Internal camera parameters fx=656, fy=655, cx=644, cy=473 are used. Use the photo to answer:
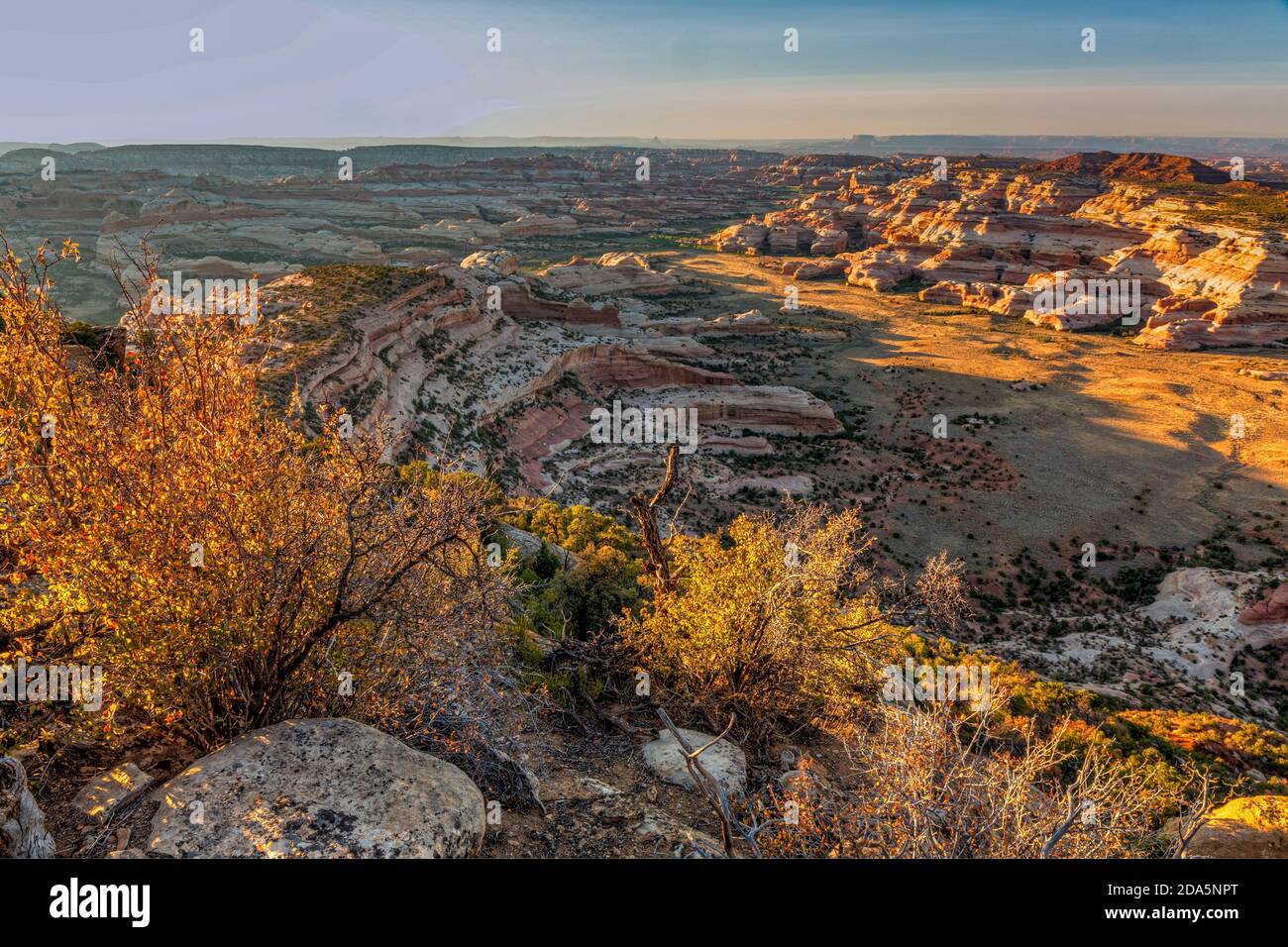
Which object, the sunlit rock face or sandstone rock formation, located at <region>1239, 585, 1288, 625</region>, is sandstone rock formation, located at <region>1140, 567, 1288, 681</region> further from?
the sunlit rock face

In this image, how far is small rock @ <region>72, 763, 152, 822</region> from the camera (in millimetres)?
4434

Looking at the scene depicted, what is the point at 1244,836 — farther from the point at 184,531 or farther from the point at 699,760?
the point at 184,531

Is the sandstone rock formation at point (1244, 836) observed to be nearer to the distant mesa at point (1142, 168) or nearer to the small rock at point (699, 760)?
the small rock at point (699, 760)

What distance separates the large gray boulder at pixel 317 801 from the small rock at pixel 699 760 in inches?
133

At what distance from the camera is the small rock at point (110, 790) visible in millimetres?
4434

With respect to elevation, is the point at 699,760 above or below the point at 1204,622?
above

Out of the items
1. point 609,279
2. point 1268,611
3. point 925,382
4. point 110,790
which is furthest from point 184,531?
point 609,279

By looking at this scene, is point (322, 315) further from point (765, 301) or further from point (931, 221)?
point (931, 221)

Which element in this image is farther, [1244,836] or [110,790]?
[1244,836]

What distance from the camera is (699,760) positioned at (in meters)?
7.81

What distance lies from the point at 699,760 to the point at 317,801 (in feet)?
15.0

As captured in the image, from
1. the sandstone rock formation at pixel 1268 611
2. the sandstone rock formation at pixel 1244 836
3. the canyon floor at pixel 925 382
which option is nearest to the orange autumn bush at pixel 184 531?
the canyon floor at pixel 925 382

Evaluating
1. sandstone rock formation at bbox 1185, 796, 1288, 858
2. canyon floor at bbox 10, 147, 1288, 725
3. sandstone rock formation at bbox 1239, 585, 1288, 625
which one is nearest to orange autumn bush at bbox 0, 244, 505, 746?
canyon floor at bbox 10, 147, 1288, 725

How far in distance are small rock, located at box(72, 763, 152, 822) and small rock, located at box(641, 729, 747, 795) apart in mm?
5021
